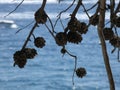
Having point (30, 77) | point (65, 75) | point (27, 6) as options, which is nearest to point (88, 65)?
Result: point (65, 75)

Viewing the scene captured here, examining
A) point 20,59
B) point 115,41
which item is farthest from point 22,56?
point 115,41

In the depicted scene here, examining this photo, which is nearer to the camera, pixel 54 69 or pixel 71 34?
pixel 71 34

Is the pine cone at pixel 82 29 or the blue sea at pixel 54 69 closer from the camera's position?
the pine cone at pixel 82 29

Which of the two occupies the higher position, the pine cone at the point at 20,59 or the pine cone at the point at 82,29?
the pine cone at the point at 82,29

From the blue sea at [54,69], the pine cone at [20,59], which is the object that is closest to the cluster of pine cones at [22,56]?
the pine cone at [20,59]

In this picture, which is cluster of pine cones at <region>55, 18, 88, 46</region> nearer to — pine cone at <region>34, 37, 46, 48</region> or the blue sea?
pine cone at <region>34, 37, 46, 48</region>

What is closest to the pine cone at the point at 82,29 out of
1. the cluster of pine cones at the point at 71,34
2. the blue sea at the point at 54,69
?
the cluster of pine cones at the point at 71,34

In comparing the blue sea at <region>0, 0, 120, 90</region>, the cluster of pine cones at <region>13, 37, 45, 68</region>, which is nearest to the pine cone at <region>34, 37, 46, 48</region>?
the cluster of pine cones at <region>13, 37, 45, 68</region>

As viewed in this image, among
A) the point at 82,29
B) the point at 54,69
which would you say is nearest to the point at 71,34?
the point at 82,29

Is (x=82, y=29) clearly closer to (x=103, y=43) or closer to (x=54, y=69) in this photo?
(x=103, y=43)

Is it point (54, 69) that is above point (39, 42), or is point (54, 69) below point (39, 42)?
below

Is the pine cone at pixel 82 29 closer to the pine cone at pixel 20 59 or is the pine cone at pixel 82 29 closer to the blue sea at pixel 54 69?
the pine cone at pixel 20 59

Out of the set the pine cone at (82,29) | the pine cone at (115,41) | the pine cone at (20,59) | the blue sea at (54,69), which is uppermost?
the pine cone at (82,29)

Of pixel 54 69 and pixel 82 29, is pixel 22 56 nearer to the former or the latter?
pixel 82 29
